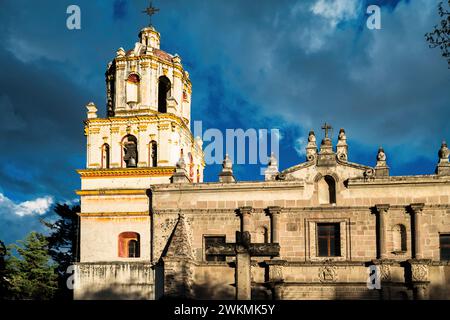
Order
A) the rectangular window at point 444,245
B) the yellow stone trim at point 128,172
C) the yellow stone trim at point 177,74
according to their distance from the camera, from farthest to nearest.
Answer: the yellow stone trim at point 177,74
the yellow stone trim at point 128,172
the rectangular window at point 444,245

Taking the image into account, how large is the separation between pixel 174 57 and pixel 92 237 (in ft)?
34.6

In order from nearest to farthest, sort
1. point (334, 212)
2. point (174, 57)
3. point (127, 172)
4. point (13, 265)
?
point (334, 212) < point (127, 172) < point (174, 57) < point (13, 265)

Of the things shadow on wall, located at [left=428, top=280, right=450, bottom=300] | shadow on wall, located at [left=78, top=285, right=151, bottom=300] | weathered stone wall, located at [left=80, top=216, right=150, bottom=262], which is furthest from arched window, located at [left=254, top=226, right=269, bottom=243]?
shadow on wall, located at [left=428, top=280, right=450, bottom=300]

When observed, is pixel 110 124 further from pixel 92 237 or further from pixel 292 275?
pixel 292 275

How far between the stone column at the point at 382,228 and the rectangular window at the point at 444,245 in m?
2.45

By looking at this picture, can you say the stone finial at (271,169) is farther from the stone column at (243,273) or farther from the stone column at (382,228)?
the stone column at (243,273)

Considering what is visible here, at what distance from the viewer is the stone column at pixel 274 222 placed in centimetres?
3044

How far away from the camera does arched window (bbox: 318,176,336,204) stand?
30.9 meters

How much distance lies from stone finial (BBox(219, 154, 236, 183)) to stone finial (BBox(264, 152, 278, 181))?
5.45 ft

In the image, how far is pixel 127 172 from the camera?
3297cm

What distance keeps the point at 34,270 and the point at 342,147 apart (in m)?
21.1

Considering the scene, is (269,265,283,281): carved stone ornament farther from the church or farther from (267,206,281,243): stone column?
(267,206,281,243): stone column

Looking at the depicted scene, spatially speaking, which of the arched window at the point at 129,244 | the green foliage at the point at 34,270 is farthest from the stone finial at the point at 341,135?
the green foliage at the point at 34,270

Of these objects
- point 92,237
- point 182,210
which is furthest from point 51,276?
point 182,210
